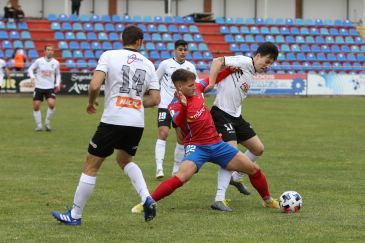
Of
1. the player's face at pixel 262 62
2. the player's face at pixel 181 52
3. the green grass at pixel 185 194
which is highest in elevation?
the player's face at pixel 181 52

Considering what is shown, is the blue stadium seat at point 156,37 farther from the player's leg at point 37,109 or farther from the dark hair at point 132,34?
the dark hair at point 132,34

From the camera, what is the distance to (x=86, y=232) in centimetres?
795

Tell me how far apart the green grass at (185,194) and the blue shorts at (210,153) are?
0.64m

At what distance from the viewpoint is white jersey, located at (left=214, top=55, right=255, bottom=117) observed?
394 inches

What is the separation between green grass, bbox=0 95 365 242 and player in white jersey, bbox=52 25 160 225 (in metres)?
0.30

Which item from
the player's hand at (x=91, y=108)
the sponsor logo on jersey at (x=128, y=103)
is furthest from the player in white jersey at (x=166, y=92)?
the player's hand at (x=91, y=108)

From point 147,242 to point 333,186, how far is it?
4.84 meters

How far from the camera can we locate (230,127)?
33.0ft

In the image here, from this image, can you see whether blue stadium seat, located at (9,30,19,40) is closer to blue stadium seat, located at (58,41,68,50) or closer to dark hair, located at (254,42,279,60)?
blue stadium seat, located at (58,41,68,50)

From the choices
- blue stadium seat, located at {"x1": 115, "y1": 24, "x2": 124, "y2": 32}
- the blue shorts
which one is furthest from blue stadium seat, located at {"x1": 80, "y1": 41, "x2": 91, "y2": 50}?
the blue shorts

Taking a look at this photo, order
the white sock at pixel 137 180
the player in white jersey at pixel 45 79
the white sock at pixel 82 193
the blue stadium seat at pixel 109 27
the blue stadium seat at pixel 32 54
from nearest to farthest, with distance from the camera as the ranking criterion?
the white sock at pixel 82 193 < the white sock at pixel 137 180 < the player in white jersey at pixel 45 79 < the blue stadium seat at pixel 32 54 < the blue stadium seat at pixel 109 27

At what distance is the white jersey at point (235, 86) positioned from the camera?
10.0 m

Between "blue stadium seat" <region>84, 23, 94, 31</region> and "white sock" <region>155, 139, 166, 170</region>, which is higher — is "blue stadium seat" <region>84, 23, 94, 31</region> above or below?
above

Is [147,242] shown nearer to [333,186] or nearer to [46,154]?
[333,186]
